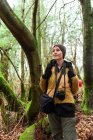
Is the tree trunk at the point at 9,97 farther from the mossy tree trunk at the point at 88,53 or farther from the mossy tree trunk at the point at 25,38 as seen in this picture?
the mossy tree trunk at the point at 88,53

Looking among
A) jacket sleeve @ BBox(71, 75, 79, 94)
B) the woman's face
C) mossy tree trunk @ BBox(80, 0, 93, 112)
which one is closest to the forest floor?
mossy tree trunk @ BBox(80, 0, 93, 112)

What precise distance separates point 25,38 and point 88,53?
172 cm

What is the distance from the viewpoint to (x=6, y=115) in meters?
10.2

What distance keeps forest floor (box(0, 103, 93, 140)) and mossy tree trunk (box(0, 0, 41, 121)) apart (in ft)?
3.50

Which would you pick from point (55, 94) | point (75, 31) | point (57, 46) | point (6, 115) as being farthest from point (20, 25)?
point (75, 31)

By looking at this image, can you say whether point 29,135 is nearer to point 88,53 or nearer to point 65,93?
point 88,53

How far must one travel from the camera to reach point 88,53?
27.6ft

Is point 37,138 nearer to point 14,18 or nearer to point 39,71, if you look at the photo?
point 39,71

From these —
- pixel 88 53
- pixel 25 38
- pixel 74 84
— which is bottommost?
pixel 74 84

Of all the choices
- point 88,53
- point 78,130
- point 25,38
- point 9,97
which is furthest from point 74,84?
point 9,97

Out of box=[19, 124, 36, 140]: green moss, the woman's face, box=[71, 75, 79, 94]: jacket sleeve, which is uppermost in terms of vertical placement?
the woman's face

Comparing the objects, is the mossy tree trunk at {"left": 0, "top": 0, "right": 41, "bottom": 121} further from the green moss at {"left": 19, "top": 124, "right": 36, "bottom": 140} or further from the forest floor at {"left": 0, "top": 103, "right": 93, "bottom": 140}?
the green moss at {"left": 19, "top": 124, "right": 36, "bottom": 140}

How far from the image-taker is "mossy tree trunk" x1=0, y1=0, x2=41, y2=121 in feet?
24.8

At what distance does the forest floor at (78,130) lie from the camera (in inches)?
278
